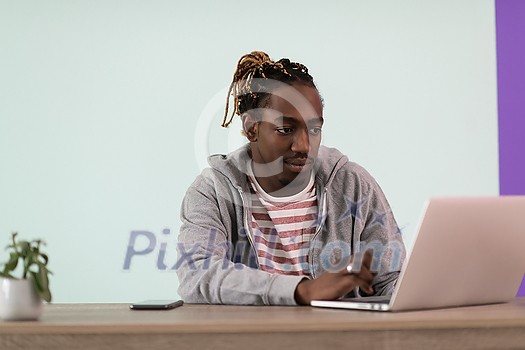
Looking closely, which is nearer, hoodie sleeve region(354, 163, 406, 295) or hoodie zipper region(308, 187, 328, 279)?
hoodie sleeve region(354, 163, 406, 295)

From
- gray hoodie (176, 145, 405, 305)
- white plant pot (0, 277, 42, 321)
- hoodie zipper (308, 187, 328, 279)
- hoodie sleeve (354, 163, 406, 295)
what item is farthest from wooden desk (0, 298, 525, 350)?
hoodie zipper (308, 187, 328, 279)

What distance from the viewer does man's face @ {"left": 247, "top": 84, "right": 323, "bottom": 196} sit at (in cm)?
174

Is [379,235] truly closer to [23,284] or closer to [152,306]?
[152,306]

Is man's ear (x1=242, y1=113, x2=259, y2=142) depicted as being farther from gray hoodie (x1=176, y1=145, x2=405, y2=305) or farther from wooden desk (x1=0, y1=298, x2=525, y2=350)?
wooden desk (x1=0, y1=298, x2=525, y2=350)

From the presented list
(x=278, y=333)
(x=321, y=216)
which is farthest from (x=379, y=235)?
(x=278, y=333)

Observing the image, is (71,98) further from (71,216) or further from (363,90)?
(363,90)

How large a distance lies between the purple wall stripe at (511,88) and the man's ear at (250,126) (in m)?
1.72

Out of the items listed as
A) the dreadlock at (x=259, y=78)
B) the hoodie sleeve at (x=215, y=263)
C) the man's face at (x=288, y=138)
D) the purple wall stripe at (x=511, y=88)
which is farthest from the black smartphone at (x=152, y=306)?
the purple wall stripe at (x=511, y=88)

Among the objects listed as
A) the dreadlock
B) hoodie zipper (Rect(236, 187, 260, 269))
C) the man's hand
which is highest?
the dreadlock

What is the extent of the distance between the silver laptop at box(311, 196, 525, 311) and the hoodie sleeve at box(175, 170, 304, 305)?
9 cm

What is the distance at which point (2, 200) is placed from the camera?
3070mm

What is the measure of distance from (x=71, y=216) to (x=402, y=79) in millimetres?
1402

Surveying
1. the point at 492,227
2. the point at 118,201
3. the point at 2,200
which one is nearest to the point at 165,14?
the point at 118,201

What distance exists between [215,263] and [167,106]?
175 cm
